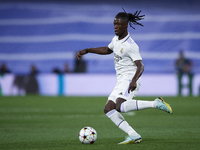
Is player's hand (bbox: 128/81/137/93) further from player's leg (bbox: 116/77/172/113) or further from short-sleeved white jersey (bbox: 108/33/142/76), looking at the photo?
short-sleeved white jersey (bbox: 108/33/142/76)

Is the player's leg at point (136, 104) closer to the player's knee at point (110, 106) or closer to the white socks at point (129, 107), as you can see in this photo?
the white socks at point (129, 107)

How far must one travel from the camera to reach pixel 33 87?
63.0ft

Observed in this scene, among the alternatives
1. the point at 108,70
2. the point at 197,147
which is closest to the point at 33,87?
the point at 108,70

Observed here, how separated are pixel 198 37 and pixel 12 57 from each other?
1208cm

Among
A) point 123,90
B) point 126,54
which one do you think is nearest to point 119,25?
point 126,54

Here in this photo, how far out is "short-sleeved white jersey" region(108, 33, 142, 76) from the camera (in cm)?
559

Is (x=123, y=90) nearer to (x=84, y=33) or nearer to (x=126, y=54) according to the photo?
(x=126, y=54)

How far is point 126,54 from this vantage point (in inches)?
223

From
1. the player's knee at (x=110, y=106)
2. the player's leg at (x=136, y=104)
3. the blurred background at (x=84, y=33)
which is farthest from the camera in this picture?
the blurred background at (x=84, y=33)

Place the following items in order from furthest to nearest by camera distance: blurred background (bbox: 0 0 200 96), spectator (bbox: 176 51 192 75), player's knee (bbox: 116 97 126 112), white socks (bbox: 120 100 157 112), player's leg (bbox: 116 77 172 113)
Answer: blurred background (bbox: 0 0 200 96)
spectator (bbox: 176 51 192 75)
player's knee (bbox: 116 97 126 112)
white socks (bbox: 120 100 157 112)
player's leg (bbox: 116 77 172 113)

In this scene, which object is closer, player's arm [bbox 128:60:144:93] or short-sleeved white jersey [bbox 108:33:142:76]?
player's arm [bbox 128:60:144:93]

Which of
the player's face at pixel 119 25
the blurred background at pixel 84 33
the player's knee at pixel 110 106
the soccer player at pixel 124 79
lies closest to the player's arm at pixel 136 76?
the soccer player at pixel 124 79

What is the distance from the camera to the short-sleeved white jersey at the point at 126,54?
559cm

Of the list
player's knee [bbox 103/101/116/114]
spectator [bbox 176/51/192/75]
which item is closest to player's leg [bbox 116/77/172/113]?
player's knee [bbox 103/101/116/114]
